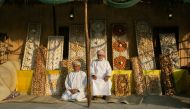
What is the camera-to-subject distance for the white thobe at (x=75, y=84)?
11.9 m

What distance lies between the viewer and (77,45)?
13938mm

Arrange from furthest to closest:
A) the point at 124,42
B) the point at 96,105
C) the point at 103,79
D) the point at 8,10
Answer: the point at 8,10, the point at 124,42, the point at 103,79, the point at 96,105

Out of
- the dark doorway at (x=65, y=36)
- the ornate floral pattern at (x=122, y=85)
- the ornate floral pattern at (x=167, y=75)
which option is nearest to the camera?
the ornate floral pattern at (x=167, y=75)

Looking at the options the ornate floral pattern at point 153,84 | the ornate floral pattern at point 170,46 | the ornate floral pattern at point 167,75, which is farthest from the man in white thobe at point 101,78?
the ornate floral pattern at point 170,46

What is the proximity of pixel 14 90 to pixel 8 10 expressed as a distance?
3496 millimetres

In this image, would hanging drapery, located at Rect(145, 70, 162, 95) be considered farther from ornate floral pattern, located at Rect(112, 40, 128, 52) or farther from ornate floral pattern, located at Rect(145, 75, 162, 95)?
ornate floral pattern, located at Rect(112, 40, 128, 52)

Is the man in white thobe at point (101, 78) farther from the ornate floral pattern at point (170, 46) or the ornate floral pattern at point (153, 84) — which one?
the ornate floral pattern at point (170, 46)

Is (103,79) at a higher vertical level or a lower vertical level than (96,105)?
higher

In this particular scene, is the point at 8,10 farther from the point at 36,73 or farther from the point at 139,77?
the point at 139,77

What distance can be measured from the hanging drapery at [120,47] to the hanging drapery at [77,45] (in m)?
1.13

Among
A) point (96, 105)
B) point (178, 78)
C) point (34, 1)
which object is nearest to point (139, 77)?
point (178, 78)

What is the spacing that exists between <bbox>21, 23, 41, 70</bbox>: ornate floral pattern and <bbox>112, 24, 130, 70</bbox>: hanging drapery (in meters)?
2.88

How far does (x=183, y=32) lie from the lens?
565 inches

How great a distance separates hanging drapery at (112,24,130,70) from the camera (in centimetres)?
1361
